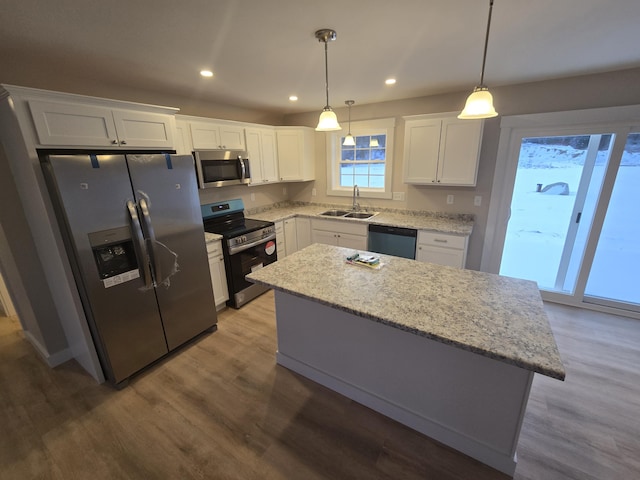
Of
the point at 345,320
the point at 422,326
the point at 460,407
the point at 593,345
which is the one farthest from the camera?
the point at 593,345

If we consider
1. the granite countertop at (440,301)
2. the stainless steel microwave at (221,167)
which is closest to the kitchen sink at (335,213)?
the stainless steel microwave at (221,167)

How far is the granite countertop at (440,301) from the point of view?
1147 mm

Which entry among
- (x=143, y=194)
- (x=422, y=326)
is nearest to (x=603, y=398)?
(x=422, y=326)

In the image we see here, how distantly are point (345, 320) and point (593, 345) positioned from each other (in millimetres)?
2458

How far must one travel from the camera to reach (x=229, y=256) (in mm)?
2982

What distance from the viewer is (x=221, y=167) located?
10.3ft

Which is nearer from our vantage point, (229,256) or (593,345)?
(593,345)

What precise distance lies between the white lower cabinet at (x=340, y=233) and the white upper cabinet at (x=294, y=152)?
0.83m

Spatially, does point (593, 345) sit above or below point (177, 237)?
below

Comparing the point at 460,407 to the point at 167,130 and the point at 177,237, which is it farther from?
the point at 167,130

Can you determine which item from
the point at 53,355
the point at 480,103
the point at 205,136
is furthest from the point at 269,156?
the point at 53,355

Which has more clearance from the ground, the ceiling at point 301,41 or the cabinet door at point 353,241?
the ceiling at point 301,41

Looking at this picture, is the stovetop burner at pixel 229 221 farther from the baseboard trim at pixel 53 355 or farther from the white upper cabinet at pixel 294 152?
the baseboard trim at pixel 53 355

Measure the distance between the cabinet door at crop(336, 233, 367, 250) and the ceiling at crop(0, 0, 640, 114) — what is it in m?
1.81
